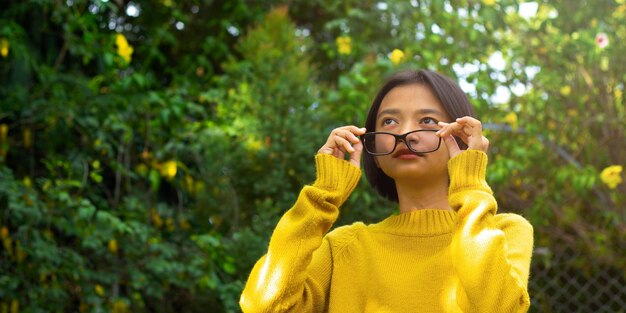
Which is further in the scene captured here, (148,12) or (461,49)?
(148,12)

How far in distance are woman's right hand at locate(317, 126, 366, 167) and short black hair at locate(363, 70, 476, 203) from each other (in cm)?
12

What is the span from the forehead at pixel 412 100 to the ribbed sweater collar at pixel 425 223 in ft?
0.64

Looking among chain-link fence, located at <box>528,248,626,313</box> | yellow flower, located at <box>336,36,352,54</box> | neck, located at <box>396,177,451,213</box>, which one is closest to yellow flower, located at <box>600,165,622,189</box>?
chain-link fence, located at <box>528,248,626,313</box>

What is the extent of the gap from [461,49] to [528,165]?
581 mm

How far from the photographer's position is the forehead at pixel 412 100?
5.70 ft

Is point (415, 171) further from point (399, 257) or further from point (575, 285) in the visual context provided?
point (575, 285)

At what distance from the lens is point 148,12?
468 cm

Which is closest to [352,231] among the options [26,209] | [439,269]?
[439,269]

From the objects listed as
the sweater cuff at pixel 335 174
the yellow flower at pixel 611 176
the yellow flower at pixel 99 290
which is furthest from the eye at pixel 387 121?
the yellow flower at pixel 99 290

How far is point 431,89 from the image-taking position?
5.77 feet

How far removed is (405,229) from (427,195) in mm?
82

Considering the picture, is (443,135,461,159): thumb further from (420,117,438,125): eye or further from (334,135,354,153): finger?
(334,135,354,153): finger

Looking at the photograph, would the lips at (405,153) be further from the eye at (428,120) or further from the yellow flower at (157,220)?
the yellow flower at (157,220)

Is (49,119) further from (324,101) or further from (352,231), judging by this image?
(352,231)
